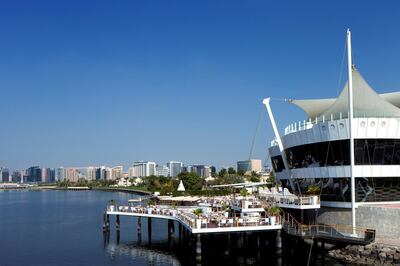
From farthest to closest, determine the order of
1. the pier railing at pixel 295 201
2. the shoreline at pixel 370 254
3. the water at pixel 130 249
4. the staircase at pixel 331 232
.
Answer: the water at pixel 130 249
the pier railing at pixel 295 201
the staircase at pixel 331 232
the shoreline at pixel 370 254

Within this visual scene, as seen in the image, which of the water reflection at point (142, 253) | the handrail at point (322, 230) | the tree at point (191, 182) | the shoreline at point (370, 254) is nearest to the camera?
the shoreline at point (370, 254)

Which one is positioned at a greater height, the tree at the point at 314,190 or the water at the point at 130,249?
the tree at the point at 314,190

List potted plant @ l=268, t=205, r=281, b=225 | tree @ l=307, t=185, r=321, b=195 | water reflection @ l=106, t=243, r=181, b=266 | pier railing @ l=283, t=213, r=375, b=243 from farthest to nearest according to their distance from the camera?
tree @ l=307, t=185, r=321, b=195
water reflection @ l=106, t=243, r=181, b=266
potted plant @ l=268, t=205, r=281, b=225
pier railing @ l=283, t=213, r=375, b=243

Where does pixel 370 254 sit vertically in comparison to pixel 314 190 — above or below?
below

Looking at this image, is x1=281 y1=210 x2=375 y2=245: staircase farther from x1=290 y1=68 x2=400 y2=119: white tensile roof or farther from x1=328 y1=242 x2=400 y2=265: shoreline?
x1=290 y1=68 x2=400 y2=119: white tensile roof

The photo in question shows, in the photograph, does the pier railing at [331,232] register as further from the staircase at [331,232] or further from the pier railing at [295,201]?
the pier railing at [295,201]

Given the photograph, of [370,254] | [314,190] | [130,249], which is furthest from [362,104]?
[130,249]

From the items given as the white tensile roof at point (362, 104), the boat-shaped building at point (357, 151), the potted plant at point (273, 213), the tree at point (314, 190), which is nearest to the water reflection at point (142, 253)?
the potted plant at point (273, 213)

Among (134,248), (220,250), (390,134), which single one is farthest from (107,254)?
(390,134)

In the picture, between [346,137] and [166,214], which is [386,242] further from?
[166,214]

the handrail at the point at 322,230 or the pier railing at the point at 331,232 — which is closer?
the pier railing at the point at 331,232

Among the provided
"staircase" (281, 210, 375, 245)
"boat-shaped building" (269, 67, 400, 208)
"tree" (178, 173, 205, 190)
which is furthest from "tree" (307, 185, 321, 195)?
"tree" (178, 173, 205, 190)

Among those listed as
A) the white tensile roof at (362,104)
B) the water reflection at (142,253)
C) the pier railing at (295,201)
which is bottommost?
the water reflection at (142,253)

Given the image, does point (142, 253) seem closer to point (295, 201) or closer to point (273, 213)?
point (273, 213)
